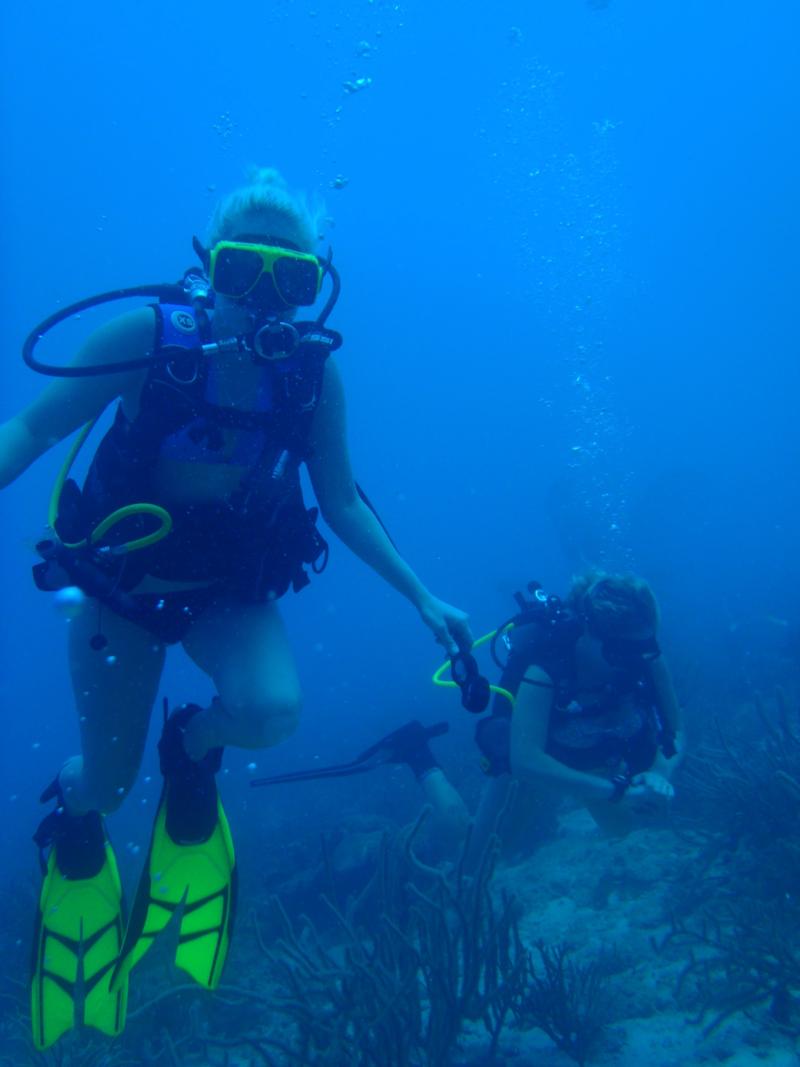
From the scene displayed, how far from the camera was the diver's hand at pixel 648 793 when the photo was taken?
165 inches

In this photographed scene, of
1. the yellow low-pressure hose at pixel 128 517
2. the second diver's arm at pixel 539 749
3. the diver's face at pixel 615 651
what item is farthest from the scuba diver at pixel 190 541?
the diver's face at pixel 615 651

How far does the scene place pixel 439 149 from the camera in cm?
7375

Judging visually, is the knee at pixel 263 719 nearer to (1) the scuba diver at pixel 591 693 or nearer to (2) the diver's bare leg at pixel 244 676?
(2) the diver's bare leg at pixel 244 676

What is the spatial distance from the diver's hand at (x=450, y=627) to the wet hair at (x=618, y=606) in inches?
72.9

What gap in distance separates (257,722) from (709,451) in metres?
97.5

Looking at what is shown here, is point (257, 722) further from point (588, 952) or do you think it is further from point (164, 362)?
point (588, 952)

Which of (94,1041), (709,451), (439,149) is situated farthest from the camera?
(709,451)

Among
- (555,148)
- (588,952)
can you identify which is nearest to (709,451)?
(555,148)

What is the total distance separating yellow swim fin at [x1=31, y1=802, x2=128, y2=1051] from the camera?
308 centimetres

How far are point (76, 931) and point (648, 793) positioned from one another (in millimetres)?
3250

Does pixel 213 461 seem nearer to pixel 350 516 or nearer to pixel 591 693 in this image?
pixel 350 516

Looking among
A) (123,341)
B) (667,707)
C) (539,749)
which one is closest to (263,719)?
(123,341)

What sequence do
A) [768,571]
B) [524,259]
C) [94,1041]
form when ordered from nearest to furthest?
[94,1041] < [768,571] < [524,259]

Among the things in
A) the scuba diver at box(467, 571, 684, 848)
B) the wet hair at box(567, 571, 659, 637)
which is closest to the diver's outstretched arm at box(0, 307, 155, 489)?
the scuba diver at box(467, 571, 684, 848)
